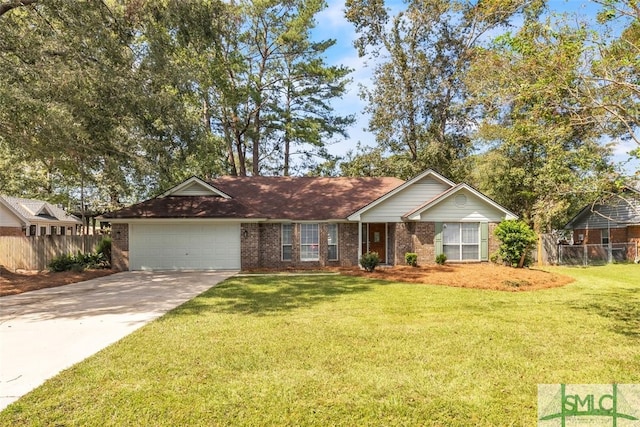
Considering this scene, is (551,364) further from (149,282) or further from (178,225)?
(178,225)

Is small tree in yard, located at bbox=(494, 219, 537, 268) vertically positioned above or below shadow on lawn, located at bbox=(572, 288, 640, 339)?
above

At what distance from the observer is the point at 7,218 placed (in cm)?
2788

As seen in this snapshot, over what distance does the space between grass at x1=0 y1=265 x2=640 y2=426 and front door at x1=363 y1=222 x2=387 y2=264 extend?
34.8ft

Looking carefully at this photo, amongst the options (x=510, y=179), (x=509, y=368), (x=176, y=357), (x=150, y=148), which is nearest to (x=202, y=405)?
(x=176, y=357)

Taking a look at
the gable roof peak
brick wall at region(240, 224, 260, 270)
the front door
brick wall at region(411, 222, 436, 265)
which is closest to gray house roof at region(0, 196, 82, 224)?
the gable roof peak

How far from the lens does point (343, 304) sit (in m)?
9.65

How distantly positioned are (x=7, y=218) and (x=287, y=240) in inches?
901

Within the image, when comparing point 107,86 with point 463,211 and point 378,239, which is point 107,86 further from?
point 463,211

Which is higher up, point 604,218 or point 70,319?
point 604,218

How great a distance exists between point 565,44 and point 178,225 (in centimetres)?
1624

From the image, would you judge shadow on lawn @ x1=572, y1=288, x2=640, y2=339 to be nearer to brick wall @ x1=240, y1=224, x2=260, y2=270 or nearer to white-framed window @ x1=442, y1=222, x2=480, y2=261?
white-framed window @ x1=442, y1=222, x2=480, y2=261

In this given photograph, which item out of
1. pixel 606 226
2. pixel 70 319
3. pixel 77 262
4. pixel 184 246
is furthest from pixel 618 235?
pixel 77 262

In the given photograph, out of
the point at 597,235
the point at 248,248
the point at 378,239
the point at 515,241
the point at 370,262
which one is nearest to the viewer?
the point at 515,241

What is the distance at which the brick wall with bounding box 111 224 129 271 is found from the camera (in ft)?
58.8
